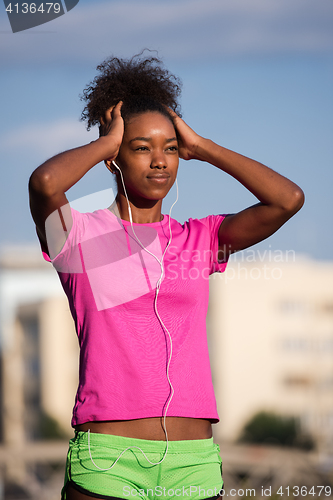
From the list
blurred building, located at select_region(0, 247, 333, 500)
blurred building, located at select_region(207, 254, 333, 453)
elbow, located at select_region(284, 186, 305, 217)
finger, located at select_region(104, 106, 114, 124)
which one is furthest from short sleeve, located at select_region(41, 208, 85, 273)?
blurred building, located at select_region(207, 254, 333, 453)

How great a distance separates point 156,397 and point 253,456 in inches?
1610

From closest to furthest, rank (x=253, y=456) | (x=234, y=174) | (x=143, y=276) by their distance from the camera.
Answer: (x=143, y=276)
(x=234, y=174)
(x=253, y=456)

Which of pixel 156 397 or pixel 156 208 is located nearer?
pixel 156 397

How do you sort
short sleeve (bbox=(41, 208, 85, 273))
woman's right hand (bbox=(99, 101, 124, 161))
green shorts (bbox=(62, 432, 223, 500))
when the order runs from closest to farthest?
green shorts (bbox=(62, 432, 223, 500)) → short sleeve (bbox=(41, 208, 85, 273)) → woman's right hand (bbox=(99, 101, 124, 161))

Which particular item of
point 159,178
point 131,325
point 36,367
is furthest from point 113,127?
point 36,367

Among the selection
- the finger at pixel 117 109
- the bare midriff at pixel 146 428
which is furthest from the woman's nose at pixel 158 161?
the bare midriff at pixel 146 428

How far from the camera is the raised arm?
1.90 metres

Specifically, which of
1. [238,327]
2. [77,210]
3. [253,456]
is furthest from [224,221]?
[238,327]

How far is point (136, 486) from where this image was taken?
1.88 m

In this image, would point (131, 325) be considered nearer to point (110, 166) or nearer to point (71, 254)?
point (71, 254)

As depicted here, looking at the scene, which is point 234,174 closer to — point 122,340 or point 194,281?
point 194,281

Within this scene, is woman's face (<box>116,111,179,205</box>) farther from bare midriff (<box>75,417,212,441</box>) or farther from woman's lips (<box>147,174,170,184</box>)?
bare midriff (<box>75,417,212,441</box>)

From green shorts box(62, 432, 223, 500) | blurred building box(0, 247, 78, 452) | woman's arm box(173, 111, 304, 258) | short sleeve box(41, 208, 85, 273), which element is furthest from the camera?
blurred building box(0, 247, 78, 452)

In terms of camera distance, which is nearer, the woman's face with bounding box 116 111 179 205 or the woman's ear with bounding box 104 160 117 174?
the woman's face with bounding box 116 111 179 205
